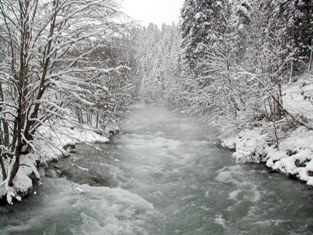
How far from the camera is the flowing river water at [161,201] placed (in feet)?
25.9

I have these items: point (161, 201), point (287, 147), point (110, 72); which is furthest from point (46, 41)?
point (287, 147)

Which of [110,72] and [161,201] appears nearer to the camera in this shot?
[110,72]

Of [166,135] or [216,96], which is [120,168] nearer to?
[216,96]

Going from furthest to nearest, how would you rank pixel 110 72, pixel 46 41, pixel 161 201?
pixel 161 201, pixel 110 72, pixel 46 41

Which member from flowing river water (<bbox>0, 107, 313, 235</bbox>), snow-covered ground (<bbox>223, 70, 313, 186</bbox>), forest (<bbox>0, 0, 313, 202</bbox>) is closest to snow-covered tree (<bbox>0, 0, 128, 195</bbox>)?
forest (<bbox>0, 0, 313, 202</bbox>)

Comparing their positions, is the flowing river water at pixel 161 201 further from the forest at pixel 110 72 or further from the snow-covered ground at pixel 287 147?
the forest at pixel 110 72

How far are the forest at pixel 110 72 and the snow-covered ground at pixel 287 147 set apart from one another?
Result: 7 centimetres

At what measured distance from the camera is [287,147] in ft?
41.7

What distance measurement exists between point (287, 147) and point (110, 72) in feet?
28.1

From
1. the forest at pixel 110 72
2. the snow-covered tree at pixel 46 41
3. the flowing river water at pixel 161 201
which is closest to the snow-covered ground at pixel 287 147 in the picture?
the forest at pixel 110 72

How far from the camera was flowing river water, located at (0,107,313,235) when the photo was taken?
311 inches

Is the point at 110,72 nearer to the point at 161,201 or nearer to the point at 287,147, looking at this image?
the point at 161,201

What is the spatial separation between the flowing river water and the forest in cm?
86

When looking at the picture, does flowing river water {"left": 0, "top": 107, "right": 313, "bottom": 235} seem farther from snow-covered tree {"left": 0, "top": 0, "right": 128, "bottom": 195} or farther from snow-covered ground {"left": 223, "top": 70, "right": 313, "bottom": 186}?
snow-covered tree {"left": 0, "top": 0, "right": 128, "bottom": 195}
